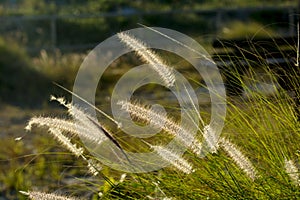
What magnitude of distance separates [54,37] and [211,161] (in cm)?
1373

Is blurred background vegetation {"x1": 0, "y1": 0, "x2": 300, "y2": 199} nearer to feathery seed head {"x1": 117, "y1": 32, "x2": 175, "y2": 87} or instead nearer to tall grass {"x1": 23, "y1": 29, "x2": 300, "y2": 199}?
tall grass {"x1": 23, "y1": 29, "x2": 300, "y2": 199}

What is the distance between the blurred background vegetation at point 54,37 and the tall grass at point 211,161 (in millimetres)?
1577

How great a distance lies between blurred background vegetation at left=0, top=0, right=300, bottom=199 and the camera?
6.33 metres

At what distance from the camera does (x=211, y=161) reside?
330cm

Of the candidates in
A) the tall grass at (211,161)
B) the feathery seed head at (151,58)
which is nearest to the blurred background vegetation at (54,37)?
the tall grass at (211,161)

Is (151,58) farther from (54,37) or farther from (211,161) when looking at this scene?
(54,37)

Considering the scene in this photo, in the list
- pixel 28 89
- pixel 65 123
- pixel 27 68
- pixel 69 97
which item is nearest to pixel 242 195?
pixel 65 123

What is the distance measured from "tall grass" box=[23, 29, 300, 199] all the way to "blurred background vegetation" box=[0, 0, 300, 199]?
1.58 m

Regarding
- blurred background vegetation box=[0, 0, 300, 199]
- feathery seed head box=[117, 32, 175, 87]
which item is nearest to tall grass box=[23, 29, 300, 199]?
feathery seed head box=[117, 32, 175, 87]

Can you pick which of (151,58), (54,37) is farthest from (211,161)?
(54,37)

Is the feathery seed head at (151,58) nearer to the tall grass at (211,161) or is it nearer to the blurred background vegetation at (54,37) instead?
the tall grass at (211,161)

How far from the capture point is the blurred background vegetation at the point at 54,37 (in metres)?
6.33

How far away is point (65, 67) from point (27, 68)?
0.62 m

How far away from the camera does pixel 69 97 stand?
9.73 metres
